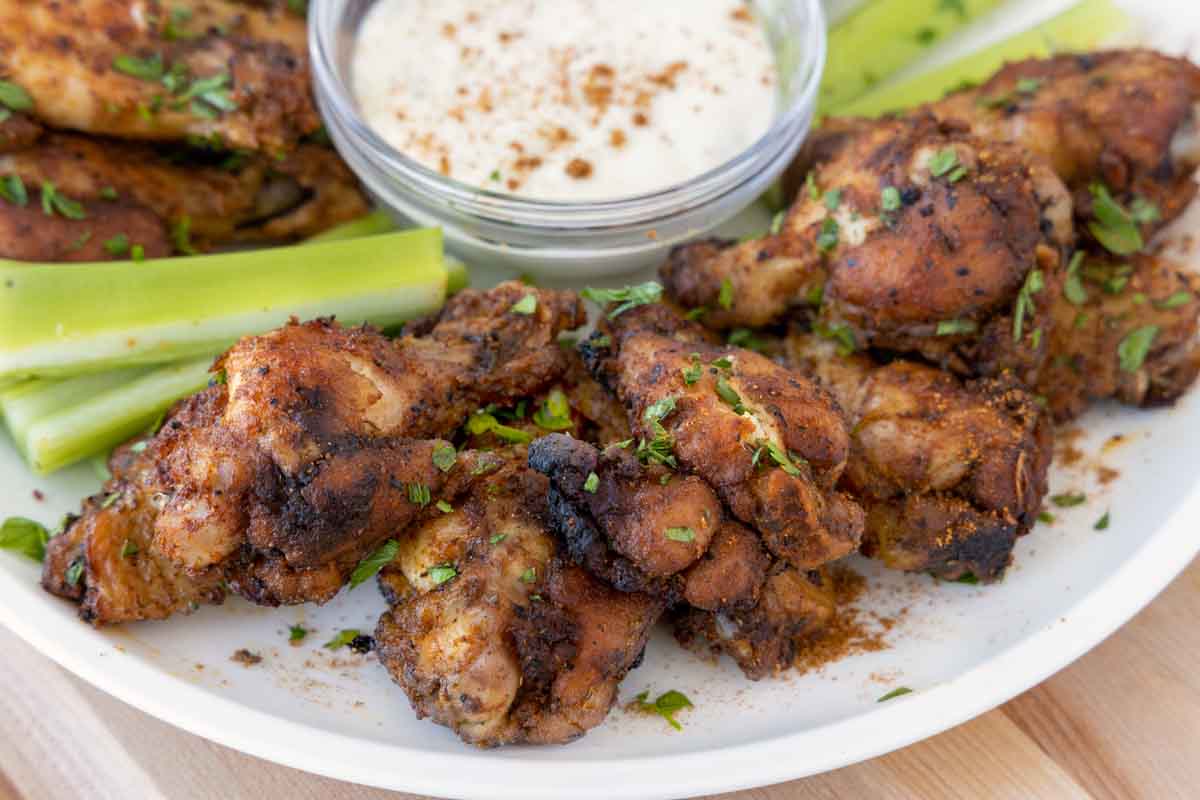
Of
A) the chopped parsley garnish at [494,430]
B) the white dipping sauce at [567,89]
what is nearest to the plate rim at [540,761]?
the chopped parsley garnish at [494,430]

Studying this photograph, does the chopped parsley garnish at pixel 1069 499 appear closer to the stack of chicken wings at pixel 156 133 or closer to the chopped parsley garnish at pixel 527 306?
the chopped parsley garnish at pixel 527 306

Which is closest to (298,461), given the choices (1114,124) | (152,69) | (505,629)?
(505,629)

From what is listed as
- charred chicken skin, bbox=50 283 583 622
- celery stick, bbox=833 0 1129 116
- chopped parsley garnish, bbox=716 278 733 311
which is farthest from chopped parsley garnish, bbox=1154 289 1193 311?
charred chicken skin, bbox=50 283 583 622

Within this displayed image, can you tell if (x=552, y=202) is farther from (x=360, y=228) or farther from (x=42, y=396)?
(x=42, y=396)

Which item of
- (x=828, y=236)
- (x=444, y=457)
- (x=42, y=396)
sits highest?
(x=828, y=236)

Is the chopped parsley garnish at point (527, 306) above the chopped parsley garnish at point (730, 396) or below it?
below

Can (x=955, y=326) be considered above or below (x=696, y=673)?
above
